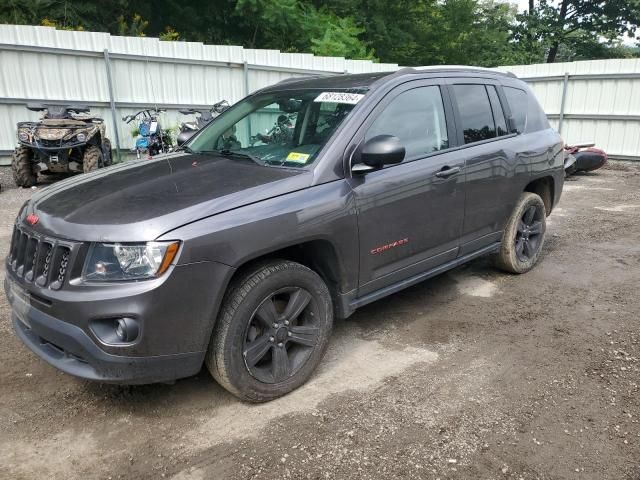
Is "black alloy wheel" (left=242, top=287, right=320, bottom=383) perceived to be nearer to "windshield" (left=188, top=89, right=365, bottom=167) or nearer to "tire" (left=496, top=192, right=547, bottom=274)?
"windshield" (left=188, top=89, right=365, bottom=167)

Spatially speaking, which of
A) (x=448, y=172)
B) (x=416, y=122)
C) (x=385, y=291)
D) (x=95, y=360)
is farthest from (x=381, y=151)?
(x=95, y=360)

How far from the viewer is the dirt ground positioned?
2.52m

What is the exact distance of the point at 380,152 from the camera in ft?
10.2

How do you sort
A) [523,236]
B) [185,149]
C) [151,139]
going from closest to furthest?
[185,149]
[523,236]
[151,139]

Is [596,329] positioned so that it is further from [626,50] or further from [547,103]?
[626,50]

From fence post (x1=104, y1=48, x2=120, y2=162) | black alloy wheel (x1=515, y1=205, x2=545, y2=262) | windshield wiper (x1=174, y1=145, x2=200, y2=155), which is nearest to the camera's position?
windshield wiper (x1=174, y1=145, x2=200, y2=155)

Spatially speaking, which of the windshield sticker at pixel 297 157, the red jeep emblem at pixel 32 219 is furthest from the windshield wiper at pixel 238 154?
the red jeep emblem at pixel 32 219

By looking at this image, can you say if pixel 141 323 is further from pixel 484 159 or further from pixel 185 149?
pixel 484 159

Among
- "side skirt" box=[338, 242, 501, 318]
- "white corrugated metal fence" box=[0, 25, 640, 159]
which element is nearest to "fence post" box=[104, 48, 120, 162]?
"white corrugated metal fence" box=[0, 25, 640, 159]

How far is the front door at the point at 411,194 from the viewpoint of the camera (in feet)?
11.1

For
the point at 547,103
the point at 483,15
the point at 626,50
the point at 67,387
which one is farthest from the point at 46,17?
the point at 626,50

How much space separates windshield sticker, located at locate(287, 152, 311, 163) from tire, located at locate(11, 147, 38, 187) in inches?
282

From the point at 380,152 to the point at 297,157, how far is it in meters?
0.53

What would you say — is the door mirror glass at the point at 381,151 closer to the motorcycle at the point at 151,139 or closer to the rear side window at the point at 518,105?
the rear side window at the point at 518,105
